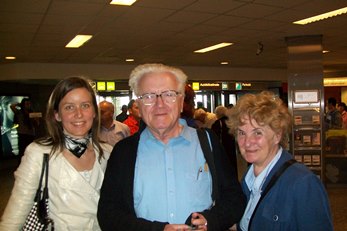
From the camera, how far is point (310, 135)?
22.3 feet

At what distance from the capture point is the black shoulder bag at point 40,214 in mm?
1695

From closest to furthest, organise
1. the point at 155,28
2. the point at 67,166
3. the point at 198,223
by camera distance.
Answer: the point at 198,223 → the point at 67,166 → the point at 155,28

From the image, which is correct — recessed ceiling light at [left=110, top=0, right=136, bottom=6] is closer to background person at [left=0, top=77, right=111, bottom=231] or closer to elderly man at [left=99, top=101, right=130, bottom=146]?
elderly man at [left=99, top=101, right=130, bottom=146]

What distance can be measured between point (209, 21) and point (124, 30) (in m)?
1.56

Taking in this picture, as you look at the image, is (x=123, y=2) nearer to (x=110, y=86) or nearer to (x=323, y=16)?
(x=323, y=16)

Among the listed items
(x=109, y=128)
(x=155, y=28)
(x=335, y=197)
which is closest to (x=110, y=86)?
(x=155, y=28)

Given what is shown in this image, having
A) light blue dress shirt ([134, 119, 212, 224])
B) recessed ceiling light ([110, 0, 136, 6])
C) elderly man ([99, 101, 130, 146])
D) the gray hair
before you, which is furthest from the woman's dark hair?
elderly man ([99, 101, 130, 146])

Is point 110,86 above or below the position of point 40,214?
above

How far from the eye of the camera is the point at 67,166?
1801 mm

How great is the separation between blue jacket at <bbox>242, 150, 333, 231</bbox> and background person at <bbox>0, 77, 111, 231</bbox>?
0.89m

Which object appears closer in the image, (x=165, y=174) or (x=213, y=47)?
(x=165, y=174)

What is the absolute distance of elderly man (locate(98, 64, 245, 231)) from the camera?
1569 mm

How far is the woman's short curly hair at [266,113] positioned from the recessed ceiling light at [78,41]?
5322 mm

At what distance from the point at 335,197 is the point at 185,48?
15.0ft
